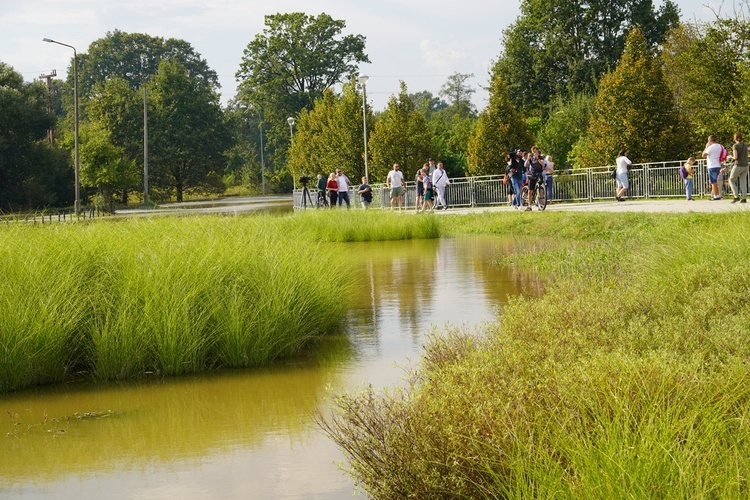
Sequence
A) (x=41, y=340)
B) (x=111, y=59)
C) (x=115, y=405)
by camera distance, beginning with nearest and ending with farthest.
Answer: (x=115, y=405)
(x=41, y=340)
(x=111, y=59)

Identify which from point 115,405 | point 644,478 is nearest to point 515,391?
point 644,478

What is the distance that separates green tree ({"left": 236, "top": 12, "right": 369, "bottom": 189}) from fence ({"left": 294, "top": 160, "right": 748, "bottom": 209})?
44452mm

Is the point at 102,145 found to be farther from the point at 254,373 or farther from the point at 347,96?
the point at 254,373

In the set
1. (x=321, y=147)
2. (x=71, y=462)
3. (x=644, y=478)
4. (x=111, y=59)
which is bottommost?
(x=71, y=462)

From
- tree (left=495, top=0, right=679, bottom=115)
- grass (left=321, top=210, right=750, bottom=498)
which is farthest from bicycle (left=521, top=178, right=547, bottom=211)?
tree (left=495, top=0, right=679, bottom=115)

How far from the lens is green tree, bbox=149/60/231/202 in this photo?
8150 centimetres

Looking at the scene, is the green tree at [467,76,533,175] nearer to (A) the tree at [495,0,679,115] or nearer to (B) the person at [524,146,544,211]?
(B) the person at [524,146,544,211]

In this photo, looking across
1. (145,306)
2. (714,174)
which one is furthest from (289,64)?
(145,306)

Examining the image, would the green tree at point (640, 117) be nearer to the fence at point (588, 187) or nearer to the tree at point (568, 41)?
the fence at point (588, 187)

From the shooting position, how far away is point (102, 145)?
60.3 meters

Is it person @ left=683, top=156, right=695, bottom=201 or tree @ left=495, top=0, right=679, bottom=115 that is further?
tree @ left=495, top=0, right=679, bottom=115

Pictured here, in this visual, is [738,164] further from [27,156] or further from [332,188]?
[27,156]

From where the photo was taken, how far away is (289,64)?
281 feet

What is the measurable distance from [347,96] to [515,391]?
50369 mm
